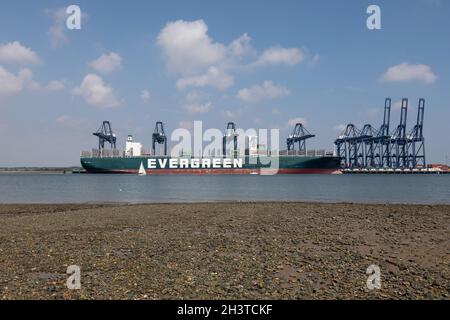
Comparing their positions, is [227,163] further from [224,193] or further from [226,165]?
[224,193]

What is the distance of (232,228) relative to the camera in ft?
45.9

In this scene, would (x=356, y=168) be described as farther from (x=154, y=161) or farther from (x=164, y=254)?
(x=164, y=254)

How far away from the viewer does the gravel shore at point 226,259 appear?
6.53 metres

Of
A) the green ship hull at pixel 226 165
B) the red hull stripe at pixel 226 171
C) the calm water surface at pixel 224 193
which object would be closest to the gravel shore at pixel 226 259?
the calm water surface at pixel 224 193

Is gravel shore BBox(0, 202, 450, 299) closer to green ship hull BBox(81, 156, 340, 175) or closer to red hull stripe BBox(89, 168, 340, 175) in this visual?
green ship hull BBox(81, 156, 340, 175)

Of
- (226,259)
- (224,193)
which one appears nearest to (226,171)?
(224,193)

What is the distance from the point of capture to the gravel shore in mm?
6531

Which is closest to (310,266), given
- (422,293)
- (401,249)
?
(422,293)

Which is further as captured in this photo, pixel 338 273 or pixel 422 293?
pixel 338 273

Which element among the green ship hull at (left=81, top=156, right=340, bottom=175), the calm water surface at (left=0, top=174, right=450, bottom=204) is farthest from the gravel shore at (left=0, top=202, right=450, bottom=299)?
the green ship hull at (left=81, top=156, right=340, bottom=175)

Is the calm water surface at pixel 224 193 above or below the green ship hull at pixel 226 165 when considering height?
below

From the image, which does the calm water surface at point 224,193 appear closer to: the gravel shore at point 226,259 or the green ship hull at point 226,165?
the gravel shore at point 226,259

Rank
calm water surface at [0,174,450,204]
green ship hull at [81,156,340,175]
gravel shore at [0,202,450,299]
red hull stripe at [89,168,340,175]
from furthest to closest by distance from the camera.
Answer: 1. red hull stripe at [89,168,340,175]
2. green ship hull at [81,156,340,175]
3. calm water surface at [0,174,450,204]
4. gravel shore at [0,202,450,299]
